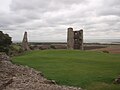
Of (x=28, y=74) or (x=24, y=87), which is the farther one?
(x=28, y=74)

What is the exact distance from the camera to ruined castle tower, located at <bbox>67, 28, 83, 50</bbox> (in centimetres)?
5631

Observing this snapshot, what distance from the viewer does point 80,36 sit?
185ft

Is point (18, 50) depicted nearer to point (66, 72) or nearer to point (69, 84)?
point (66, 72)

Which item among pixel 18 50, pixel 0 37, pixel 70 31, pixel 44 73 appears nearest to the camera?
pixel 44 73

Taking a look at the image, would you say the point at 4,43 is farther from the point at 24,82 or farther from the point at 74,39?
the point at 24,82

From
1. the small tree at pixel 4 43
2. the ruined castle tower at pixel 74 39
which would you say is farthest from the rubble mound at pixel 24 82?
the ruined castle tower at pixel 74 39

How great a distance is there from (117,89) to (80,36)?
131 feet

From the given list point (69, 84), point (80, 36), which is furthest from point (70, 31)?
point (69, 84)

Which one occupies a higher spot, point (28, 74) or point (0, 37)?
point (0, 37)

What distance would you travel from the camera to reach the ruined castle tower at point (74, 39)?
56312 millimetres

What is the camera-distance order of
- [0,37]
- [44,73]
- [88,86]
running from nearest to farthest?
1. [88,86]
2. [44,73]
3. [0,37]

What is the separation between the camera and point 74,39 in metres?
57.6

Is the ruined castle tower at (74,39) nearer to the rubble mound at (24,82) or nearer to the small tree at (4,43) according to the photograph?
the small tree at (4,43)

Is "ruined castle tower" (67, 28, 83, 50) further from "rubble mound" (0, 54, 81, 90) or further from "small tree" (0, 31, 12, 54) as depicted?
"rubble mound" (0, 54, 81, 90)
